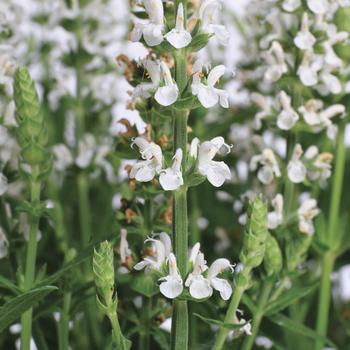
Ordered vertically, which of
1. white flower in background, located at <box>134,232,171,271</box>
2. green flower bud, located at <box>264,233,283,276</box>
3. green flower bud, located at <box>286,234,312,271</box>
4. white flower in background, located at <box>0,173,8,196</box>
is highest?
white flower in background, located at <box>134,232,171,271</box>

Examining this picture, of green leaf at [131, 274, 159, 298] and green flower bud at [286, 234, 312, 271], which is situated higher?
green leaf at [131, 274, 159, 298]

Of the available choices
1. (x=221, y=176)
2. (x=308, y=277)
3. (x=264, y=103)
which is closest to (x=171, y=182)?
(x=221, y=176)

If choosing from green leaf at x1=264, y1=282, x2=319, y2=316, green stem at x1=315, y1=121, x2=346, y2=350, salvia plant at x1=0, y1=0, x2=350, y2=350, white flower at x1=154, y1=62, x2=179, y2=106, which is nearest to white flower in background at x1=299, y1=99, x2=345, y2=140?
salvia plant at x1=0, y1=0, x2=350, y2=350

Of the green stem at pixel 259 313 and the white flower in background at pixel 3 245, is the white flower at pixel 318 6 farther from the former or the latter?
the white flower in background at pixel 3 245

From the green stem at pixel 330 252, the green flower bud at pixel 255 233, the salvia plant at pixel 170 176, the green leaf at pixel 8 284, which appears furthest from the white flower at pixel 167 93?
the green stem at pixel 330 252

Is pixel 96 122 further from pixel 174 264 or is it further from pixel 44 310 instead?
pixel 174 264

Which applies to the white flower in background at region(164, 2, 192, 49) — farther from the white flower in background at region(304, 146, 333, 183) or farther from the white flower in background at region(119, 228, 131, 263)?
the white flower in background at region(304, 146, 333, 183)
